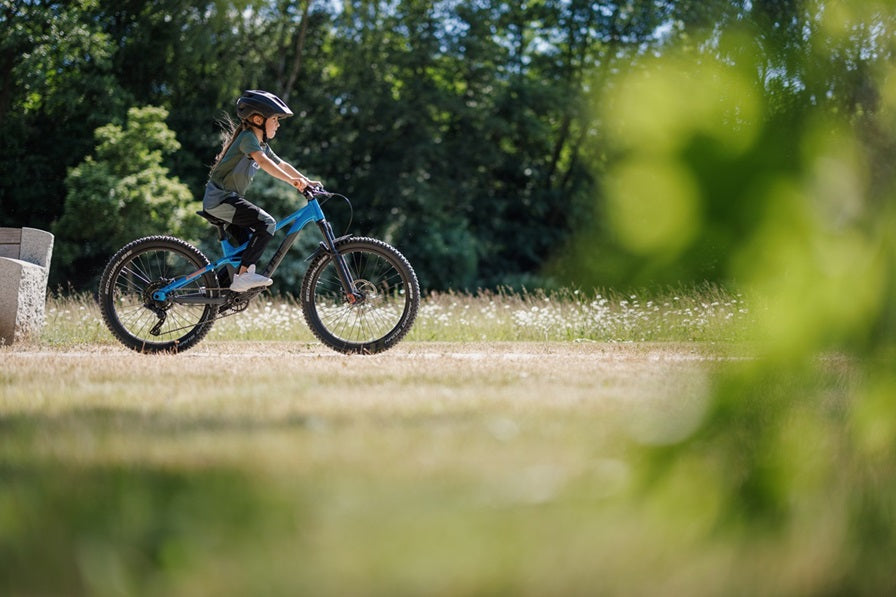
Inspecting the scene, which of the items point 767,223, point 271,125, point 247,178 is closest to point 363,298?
point 247,178

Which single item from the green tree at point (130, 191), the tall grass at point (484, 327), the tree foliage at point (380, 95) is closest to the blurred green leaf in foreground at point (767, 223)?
the tall grass at point (484, 327)

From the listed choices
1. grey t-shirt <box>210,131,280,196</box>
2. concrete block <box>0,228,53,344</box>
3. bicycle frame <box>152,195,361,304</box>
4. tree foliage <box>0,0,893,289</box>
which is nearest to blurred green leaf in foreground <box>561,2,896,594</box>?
bicycle frame <box>152,195,361,304</box>

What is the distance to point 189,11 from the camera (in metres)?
22.9

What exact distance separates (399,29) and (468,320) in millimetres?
17047

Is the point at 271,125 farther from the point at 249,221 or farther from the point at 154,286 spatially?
the point at 154,286

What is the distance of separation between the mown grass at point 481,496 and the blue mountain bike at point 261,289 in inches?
129

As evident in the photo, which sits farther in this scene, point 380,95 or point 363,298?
point 380,95

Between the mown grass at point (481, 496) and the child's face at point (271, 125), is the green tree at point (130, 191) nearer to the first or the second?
the child's face at point (271, 125)

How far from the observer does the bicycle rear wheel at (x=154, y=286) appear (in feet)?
23.7

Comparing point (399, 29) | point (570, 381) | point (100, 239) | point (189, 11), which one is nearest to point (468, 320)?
point (570, 381)

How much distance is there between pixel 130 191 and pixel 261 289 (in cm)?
1300

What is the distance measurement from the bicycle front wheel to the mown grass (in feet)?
10.6

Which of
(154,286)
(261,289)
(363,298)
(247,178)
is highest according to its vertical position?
Answer: (247,178)

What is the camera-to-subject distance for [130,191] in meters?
19.0
